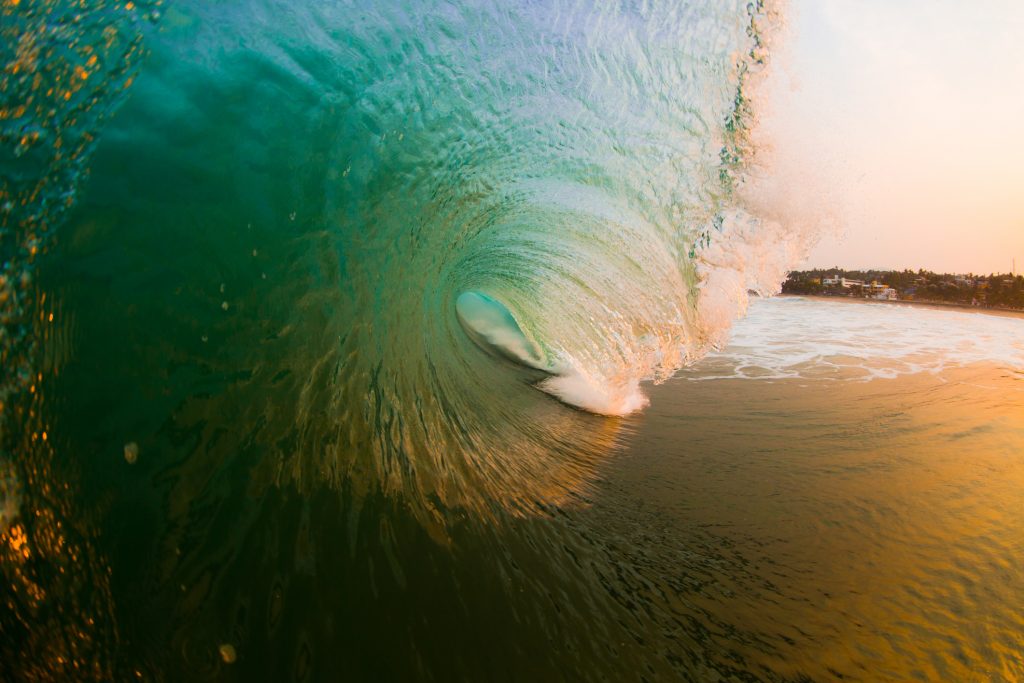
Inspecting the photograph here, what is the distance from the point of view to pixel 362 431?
307cm

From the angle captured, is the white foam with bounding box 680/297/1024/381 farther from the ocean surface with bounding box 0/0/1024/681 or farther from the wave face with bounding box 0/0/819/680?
the wave face with bounding box 0/0/819/680

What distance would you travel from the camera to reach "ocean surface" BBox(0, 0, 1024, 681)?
201 cm

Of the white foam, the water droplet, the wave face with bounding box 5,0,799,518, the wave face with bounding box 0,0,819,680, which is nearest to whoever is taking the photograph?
the water droplet

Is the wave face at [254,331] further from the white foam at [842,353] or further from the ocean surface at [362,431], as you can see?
the white foam at [842,353]

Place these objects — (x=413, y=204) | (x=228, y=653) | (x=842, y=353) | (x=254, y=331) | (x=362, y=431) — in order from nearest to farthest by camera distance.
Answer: (x=228, y=653) < (x=254, y=331) < (x=362, y=431) < (x=413, y=204) < (x=842, y=353)

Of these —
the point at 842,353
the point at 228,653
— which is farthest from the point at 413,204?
the point at 842,353

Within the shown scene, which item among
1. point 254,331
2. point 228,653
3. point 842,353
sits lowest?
point 228,653

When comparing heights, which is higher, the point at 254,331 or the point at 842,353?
the point at 254,331

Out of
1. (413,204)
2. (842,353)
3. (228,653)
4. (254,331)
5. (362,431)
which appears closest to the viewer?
(228,653)

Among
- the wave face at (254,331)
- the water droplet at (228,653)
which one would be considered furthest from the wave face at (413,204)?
the water droplet at (228,653)

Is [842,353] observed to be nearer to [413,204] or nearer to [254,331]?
[413,204]

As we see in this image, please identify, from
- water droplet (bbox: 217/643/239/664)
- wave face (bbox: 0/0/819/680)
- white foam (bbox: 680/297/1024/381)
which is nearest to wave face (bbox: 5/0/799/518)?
wave face (bbox: 0/0/819/680)

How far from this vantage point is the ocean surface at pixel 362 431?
6.59 ft

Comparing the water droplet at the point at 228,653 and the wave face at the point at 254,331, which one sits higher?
the wave face at the point at 254,331
